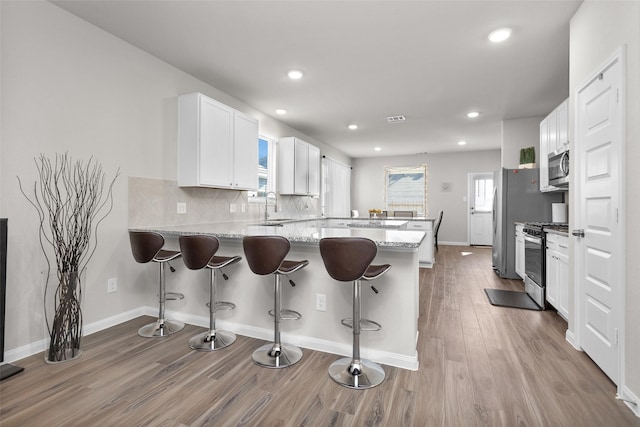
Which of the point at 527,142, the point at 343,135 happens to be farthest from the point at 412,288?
the point at 343,135

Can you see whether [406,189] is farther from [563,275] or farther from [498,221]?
[563,275]

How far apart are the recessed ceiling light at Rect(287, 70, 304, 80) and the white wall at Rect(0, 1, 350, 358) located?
1.21 meters

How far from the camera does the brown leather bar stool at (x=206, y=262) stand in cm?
240

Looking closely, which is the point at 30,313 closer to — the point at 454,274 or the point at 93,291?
the point at 93,291

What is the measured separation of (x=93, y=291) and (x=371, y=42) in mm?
3362

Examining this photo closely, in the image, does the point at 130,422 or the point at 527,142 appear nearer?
the point at 130,422

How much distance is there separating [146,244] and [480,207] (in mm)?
8451

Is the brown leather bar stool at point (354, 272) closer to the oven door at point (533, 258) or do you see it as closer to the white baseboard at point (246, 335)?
the white baseboard at point (246, 335)

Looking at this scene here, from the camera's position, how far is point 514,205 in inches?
191

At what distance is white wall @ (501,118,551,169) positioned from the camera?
5402 mm

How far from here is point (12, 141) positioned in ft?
7.36

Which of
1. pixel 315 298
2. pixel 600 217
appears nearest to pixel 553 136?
pixel 600 217

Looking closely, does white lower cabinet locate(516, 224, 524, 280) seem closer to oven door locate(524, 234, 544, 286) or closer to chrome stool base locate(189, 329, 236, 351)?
oven door locate(524, 234, 544, 286)

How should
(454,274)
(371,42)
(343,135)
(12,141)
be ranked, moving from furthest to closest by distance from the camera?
(343,135) < (454,274) < (371,42) < (12,141)
